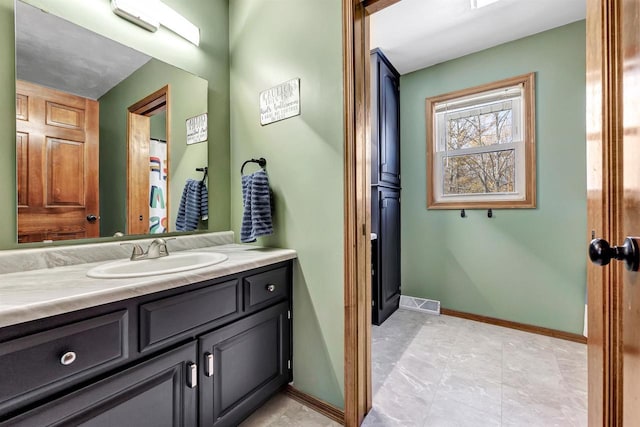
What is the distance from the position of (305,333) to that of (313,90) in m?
1.28

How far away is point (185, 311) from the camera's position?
1.01 m

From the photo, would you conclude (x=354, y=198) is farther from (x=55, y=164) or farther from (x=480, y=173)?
(x=480, y=173)

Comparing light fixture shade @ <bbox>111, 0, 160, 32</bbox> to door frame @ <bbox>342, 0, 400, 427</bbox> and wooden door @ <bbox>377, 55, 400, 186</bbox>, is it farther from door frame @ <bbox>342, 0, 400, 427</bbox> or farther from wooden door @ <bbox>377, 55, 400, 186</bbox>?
wooden door @ <bbox>377, 55, 400, 186</bbox>

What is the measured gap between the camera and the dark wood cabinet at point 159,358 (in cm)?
69

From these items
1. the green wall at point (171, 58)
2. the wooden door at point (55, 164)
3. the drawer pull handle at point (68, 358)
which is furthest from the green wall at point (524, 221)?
the drawer pull handle at point (68, 358)

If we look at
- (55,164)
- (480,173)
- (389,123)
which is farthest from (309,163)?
(480,173)

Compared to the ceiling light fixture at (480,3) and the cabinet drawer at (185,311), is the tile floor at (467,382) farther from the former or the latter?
the ceiling light fixture at (480,3)

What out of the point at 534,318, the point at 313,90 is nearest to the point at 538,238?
the point at 534,318

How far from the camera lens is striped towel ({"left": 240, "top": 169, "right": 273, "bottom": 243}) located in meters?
1.48

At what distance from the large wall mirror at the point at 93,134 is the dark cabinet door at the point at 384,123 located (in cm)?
150

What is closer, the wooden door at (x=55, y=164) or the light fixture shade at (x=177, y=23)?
the wooden door at (x=55, y=164)

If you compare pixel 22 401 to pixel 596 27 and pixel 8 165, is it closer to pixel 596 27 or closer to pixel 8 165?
pixel 8 165

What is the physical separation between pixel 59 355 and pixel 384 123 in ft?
8.26

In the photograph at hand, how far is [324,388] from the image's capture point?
4.59 feet
